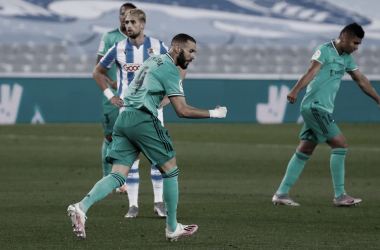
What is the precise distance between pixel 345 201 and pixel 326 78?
1396 mm

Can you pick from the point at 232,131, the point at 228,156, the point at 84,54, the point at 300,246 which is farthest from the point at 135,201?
the point at 84,54

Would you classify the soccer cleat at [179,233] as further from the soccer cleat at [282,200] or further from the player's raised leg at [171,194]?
the soccer cleat at [282,200]

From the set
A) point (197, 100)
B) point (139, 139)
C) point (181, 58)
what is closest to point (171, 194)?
point (139, 139)

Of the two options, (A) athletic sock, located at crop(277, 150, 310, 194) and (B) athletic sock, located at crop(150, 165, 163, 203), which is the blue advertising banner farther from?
(B) athletic sock, located at crop(150, 165, 163, 203)

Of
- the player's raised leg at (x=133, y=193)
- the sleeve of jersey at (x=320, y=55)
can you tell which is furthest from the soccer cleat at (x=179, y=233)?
the sleeve of jersey at (x=320, y=55)

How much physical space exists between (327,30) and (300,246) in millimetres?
30035

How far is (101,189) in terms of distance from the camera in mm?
5957

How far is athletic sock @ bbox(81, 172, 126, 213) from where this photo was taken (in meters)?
5.88

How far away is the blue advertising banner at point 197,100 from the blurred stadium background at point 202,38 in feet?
0.12

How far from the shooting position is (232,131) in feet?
70.8

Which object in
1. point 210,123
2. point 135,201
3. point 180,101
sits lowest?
point 210,123

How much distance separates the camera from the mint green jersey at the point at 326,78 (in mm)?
8664

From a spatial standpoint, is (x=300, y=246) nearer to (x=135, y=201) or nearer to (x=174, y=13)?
(x=135, y=201)

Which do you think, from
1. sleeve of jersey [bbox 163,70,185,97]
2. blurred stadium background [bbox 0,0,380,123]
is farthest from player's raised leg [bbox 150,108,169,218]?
blurred stadium background [bbox 0,0,380,123]
